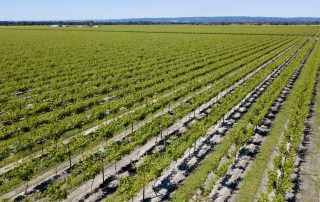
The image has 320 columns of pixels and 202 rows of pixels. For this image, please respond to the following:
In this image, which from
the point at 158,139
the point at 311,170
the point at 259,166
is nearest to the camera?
the point at 311,170

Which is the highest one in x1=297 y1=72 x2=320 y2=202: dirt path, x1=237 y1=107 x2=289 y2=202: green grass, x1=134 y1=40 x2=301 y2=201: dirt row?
x1=134 y1=40 x2=301 y2=201: dirt row

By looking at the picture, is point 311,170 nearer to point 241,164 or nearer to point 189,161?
point 241,164

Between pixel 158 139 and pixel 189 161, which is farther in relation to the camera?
pixel 158 139

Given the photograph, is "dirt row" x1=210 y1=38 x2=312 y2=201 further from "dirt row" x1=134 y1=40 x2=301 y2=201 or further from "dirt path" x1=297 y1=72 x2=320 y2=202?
"dirt path" x1=297 y1=72 x2=320 y2=202

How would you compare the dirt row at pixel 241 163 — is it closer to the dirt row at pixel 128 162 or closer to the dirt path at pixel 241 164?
the dirt path at pixel 241 164

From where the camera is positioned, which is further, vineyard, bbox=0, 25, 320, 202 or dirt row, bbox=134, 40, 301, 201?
vineyard, bbox=0, 25, 320, 202

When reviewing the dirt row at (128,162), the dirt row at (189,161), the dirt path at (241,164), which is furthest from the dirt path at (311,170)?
the dirt row at (128,162)

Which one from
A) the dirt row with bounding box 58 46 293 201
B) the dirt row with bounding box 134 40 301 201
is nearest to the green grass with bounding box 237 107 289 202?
the dirt row with bounding box 134 40 301 201

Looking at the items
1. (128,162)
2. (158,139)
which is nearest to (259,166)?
(158,139)

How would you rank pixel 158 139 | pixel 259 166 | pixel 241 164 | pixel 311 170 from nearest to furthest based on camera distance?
pixel 311 170 → pixel 259 166 → pixel 241 164 → pixel 158 139

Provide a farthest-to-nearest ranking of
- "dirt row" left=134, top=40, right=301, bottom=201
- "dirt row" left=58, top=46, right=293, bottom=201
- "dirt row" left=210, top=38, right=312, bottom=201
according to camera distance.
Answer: "dirt row" left=210, top=38, right=312, bottom=201
"dirt row" left=134, top=40, right=301, bottom=201
"dirt row" left=58, top=46, right=293, bottom=201

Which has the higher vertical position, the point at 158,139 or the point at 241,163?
the point at 158,139
